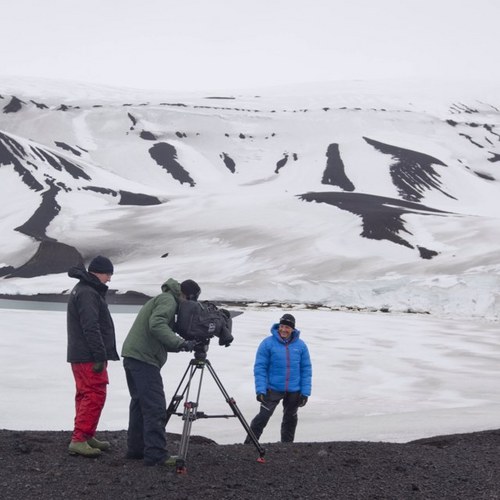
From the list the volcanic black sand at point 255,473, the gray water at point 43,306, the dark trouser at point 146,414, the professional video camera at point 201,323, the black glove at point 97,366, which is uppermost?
the gray water at point 43,306

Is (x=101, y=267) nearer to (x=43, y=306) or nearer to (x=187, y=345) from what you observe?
(x=187, y=345)

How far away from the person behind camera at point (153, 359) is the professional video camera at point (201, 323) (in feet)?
0.27

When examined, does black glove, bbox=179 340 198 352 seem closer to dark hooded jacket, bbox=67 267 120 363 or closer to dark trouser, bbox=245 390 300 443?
dark hooded jacket, bbox=67 267 120 363

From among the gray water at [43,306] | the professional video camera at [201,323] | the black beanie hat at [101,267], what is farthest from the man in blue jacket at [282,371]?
the gray water at [43,306]

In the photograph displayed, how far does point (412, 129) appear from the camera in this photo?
4466 inches

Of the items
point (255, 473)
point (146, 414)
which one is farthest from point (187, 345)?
point (255, 473)

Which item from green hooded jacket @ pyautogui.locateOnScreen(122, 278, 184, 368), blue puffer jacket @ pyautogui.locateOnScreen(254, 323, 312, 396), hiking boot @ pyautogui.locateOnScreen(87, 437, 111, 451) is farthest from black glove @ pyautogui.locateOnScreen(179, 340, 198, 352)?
blue puffer jacket @ pyautogui.locateOnScreen(254, 323, 312, 396)

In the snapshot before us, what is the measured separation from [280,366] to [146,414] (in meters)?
1.97

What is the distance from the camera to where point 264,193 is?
81.9 m

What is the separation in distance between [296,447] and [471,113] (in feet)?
425

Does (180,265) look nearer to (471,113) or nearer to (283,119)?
(283,119)

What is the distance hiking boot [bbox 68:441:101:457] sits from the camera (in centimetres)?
690

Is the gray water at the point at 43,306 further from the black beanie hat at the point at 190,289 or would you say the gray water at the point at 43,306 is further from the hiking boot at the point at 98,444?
the black beanie hat at the point at 190,289

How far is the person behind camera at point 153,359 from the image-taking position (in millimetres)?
6777
